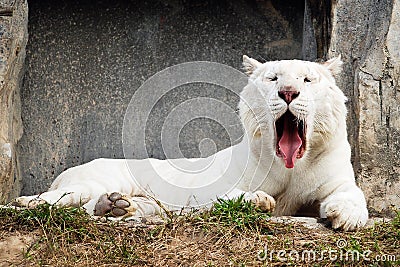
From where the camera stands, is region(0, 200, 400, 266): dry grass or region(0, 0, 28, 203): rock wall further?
region(0, 0, 28, 203): rock wall

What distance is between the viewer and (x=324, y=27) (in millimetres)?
6723

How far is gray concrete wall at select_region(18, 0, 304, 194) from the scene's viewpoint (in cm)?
723

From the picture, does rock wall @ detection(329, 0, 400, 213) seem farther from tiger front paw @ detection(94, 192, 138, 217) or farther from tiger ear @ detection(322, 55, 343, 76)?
tiger front paw @ detection(94, 192, 138, 217)

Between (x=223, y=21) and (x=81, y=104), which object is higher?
(x=223, y=21)

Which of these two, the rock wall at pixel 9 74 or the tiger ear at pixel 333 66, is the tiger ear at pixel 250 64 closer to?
the tiger ear at pixel 333 66

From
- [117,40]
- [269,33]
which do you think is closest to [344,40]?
[269,33]

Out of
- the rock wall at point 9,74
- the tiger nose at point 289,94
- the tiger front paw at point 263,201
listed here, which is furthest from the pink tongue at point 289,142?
the rock wall at point 9,74

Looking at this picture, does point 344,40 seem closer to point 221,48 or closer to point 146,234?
point 221,48

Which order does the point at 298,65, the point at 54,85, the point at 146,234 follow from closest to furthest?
the point at 146,234
the point at 298,65
the point at 54,85

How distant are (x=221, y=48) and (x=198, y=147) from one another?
1054mm

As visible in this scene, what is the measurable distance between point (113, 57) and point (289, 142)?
2.85m

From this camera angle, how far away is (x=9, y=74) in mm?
6145

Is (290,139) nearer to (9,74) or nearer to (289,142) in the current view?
(289,142)

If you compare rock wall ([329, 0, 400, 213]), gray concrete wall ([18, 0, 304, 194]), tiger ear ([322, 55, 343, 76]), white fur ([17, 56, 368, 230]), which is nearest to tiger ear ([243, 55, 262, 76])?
white fur ([17, 56, 368, 230])
